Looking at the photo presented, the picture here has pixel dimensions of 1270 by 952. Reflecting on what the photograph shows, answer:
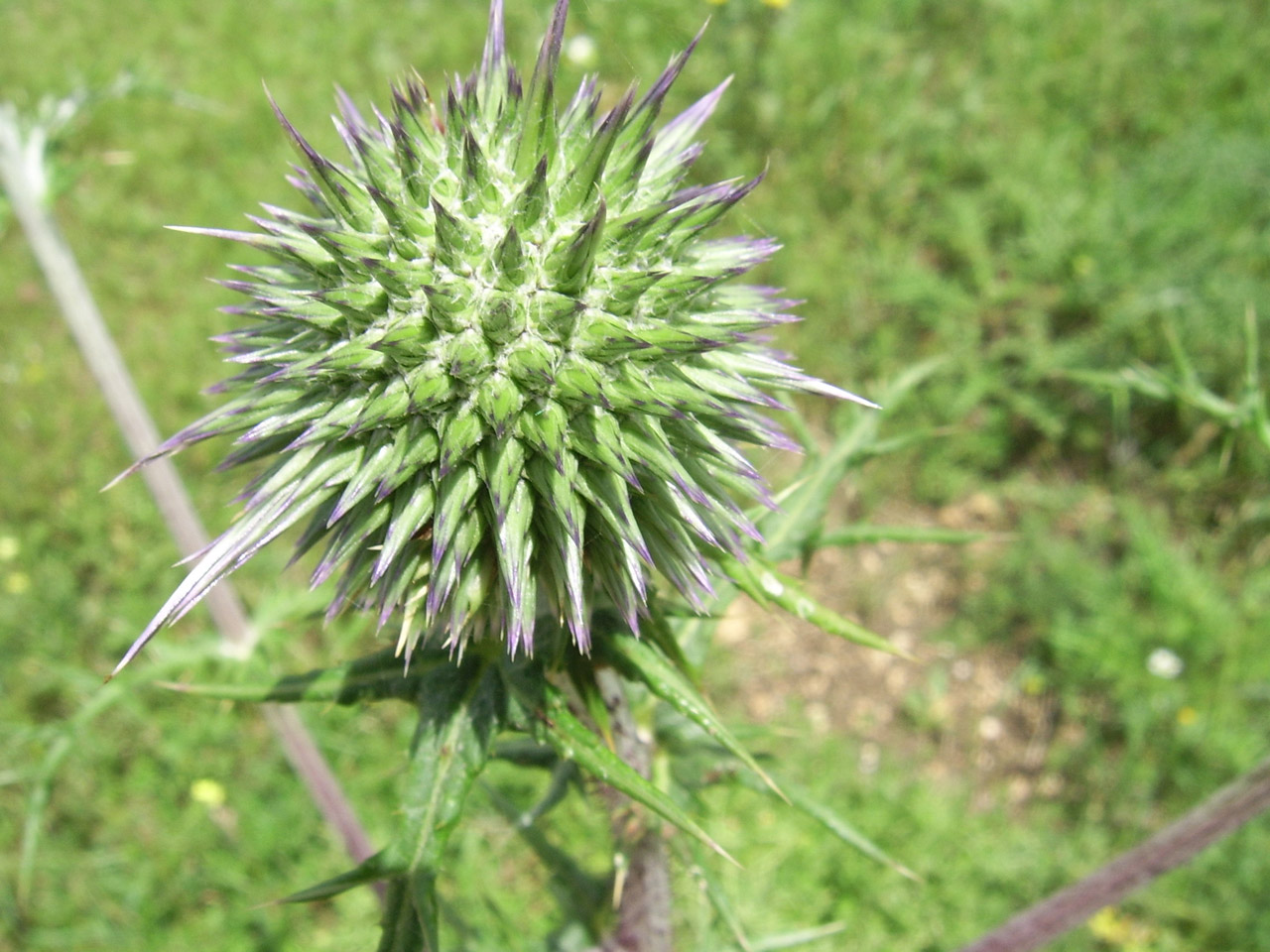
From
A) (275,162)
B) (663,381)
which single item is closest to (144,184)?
(275,162)

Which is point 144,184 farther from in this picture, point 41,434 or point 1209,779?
point 1209,779

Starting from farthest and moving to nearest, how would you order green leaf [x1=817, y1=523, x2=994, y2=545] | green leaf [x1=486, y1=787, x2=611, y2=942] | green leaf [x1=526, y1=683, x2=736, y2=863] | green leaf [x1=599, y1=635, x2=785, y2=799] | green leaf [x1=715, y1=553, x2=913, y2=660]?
green leaf [x1=486, y1=787, x2=611, y2=942]
green leaf [x1=817, y1=523, x2=994, y2=545]
green leaf [x1=715, y1=553, x2=913, y2=660]
green leaf [x1=599, y1=635, x2=785, y2=799]
green leaf [x1=526, y1=683, x2=736, y2=863]

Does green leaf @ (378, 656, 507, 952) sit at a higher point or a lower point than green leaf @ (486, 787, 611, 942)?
higher

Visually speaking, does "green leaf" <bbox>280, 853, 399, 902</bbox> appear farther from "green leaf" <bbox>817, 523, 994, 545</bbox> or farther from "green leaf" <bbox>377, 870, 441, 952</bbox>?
"green leaf" <bbox>817, 523, 994, 545</bbox>

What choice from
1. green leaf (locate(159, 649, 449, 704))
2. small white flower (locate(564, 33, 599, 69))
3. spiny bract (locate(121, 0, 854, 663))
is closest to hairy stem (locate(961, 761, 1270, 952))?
spiny bract (locate(121, 0, 854, 663))

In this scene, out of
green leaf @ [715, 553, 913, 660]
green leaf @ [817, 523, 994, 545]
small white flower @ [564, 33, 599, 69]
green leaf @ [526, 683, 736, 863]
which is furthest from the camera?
small white flower @ [564, 33, 599, 69]

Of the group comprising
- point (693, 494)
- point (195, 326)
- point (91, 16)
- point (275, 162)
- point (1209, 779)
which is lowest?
point (1209, 779)

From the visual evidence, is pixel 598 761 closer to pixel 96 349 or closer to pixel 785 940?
pixel 785 940
